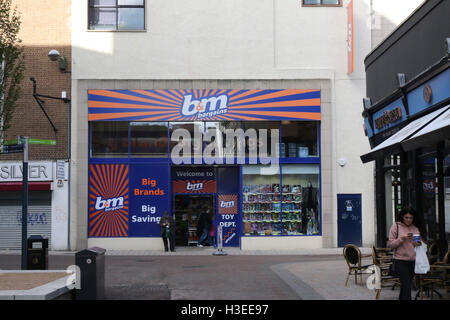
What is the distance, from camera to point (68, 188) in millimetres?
22453

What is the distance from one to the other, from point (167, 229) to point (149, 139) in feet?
12.0

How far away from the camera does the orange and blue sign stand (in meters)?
22.7

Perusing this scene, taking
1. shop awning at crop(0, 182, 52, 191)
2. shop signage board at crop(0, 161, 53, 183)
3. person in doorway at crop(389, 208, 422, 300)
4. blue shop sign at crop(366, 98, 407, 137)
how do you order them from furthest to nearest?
1. shop signage board at crop(0, 161, 53, 183)
2. shop awning at crop(0, 182, 52, 191)
3. blue shop sign at crop(366, 98, 407, 137)
4. person in doorway at crop(389, 208, 422, 300)

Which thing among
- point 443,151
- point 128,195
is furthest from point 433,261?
point 128,195

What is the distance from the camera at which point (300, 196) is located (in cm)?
2291

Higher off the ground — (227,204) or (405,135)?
(405,135)

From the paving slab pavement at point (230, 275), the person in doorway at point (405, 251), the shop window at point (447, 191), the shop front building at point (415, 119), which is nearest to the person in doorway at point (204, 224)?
the paving slab pavement at point (230, 275)

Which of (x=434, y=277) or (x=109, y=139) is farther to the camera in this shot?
(x=109, y=139)

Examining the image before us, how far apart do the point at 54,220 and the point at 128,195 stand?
3.01m

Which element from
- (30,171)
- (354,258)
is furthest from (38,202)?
(354,258)

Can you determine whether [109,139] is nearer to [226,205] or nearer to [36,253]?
[226,205]

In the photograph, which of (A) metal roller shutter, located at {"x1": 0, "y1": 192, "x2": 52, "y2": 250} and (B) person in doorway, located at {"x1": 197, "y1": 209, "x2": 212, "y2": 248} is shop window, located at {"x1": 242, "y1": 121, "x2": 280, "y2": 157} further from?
(A) metal roller shutter, located at {"x1": 0, "y1": 192, "x2": 52, "y2": 250}

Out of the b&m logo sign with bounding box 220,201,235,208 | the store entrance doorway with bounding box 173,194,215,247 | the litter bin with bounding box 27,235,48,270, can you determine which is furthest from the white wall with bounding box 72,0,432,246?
the litter bin with bounding box 27,235,48,270

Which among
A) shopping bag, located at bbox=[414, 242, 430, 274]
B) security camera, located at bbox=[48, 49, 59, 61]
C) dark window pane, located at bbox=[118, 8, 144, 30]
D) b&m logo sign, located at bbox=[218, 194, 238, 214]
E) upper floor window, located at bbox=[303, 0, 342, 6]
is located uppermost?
upper floor window, located at bbox=[303, 0, 342, 6]
